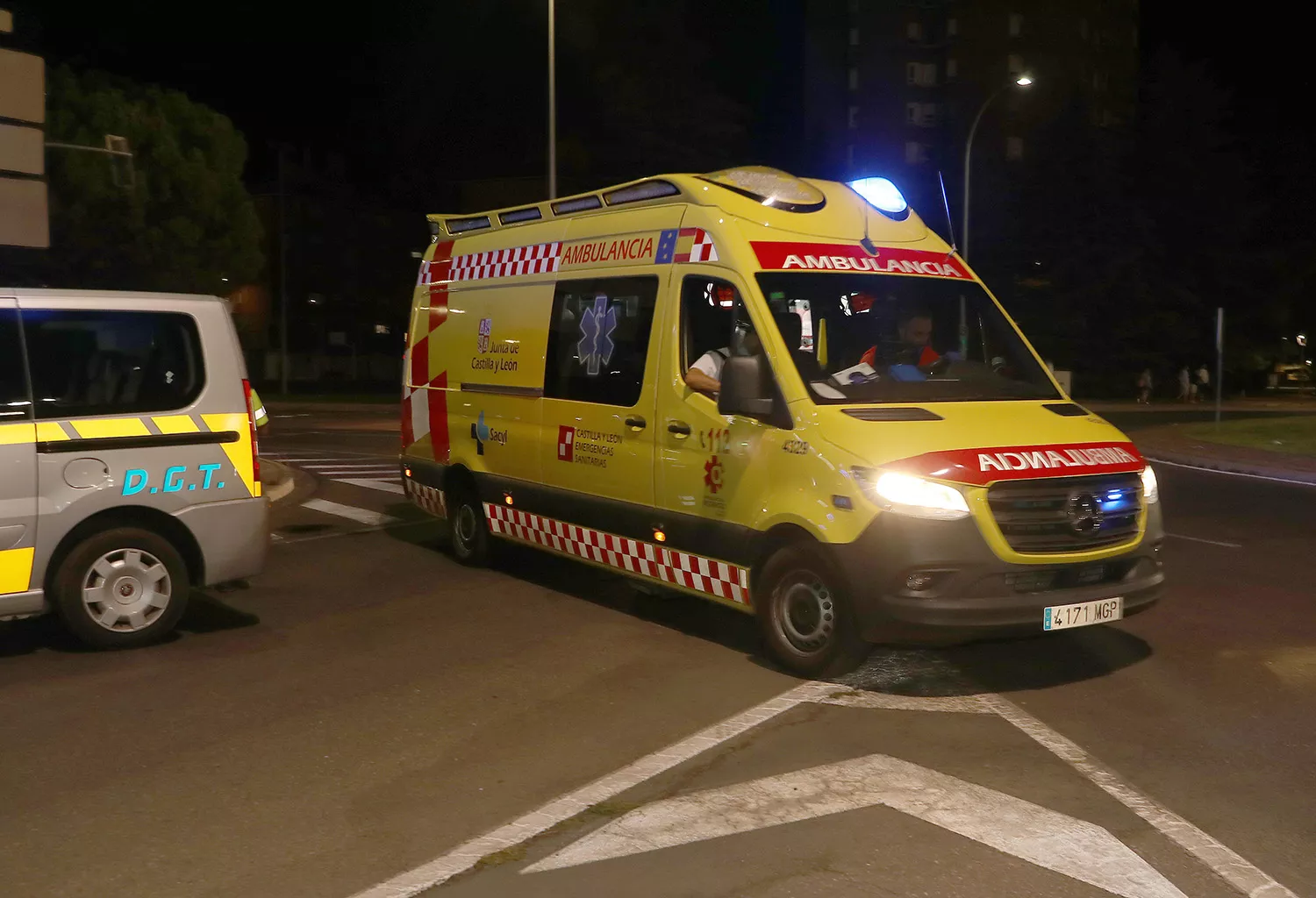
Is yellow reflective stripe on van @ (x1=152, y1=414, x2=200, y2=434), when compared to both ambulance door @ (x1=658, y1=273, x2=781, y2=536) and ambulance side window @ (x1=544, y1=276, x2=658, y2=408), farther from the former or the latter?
ambulance door @ (x1=658, y1=273, x2=781, y2=536)

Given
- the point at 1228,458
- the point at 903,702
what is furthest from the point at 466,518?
the point at 1228,458

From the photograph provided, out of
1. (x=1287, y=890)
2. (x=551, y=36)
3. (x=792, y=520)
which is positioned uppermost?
(x=551, y=36)

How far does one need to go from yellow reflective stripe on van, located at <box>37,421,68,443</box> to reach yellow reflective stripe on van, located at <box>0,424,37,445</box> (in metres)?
0.03

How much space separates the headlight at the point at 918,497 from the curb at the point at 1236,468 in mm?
13582

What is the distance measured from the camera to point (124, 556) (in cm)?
731

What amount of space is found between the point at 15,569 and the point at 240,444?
143 cm

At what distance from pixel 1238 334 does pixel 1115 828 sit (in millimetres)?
55255

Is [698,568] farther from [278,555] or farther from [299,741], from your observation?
[278,555]

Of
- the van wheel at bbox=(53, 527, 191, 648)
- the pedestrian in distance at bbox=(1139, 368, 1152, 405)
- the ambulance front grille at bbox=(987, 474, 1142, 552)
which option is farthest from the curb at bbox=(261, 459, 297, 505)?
the pedestrian in distance at bbox=(1139, 368, 1152, 405)

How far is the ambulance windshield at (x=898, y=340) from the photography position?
689 cm

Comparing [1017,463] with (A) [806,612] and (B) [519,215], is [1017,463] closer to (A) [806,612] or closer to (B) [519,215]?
(A) [806,612]

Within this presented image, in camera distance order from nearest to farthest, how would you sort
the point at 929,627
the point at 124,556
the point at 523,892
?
1. the point at 523,892
2. the point at 929,627
3. the point at 124,556

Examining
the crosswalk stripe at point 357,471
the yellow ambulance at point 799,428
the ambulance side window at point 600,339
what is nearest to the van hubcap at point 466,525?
the yellow ambulance at point 799,428

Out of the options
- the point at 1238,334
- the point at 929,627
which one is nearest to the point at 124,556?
the point at 929,627
